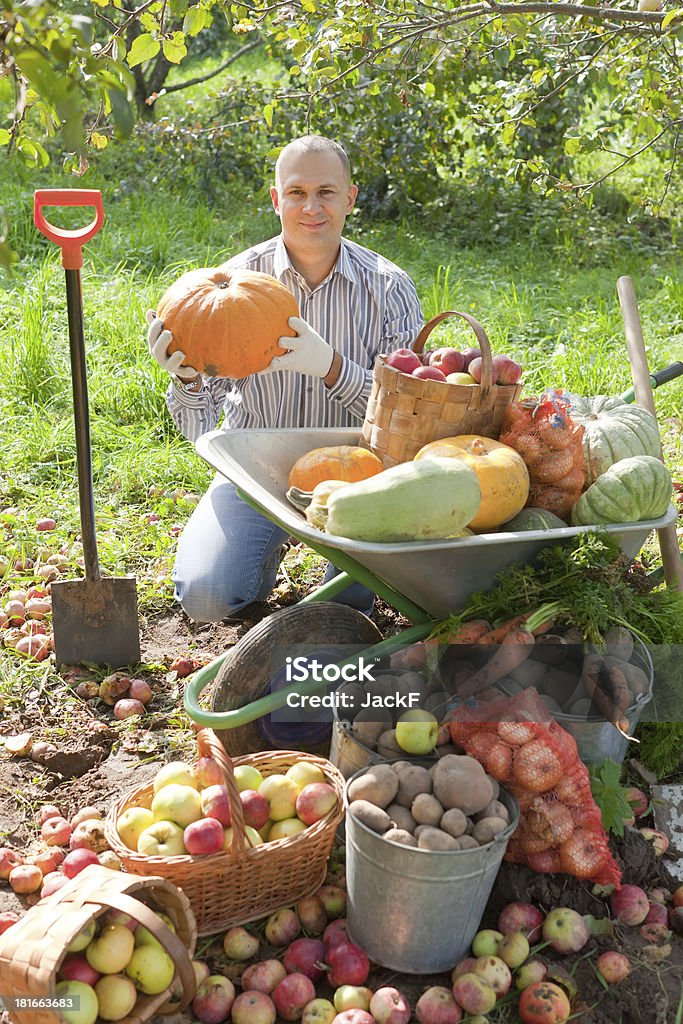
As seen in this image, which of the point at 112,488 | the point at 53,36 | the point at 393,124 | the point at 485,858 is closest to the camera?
the point at 53,36

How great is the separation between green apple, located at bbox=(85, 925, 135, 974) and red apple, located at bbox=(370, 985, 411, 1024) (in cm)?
49

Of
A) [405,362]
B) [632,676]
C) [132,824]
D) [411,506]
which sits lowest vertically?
[132,824]

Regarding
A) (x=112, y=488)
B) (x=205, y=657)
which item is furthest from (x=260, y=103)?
(x=205, y=657)

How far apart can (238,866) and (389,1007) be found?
42 cm

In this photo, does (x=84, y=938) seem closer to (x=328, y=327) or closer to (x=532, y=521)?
(x=532, y=521)

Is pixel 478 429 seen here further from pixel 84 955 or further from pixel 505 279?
pixel 505 279

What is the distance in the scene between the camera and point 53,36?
1193 millimetres

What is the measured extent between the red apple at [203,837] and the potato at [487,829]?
0.54 metres

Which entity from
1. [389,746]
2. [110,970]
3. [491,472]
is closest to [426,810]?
[389,746]

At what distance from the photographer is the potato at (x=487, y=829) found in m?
1.99

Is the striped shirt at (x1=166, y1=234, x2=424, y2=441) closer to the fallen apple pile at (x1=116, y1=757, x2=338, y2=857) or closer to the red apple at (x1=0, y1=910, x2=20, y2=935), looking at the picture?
the fallen apple pile at (x1=116, y1=757, x2=338, y2=857)

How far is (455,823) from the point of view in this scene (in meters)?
1.99

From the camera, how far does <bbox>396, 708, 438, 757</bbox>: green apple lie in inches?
86.2

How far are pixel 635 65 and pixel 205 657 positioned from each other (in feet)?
8.45
